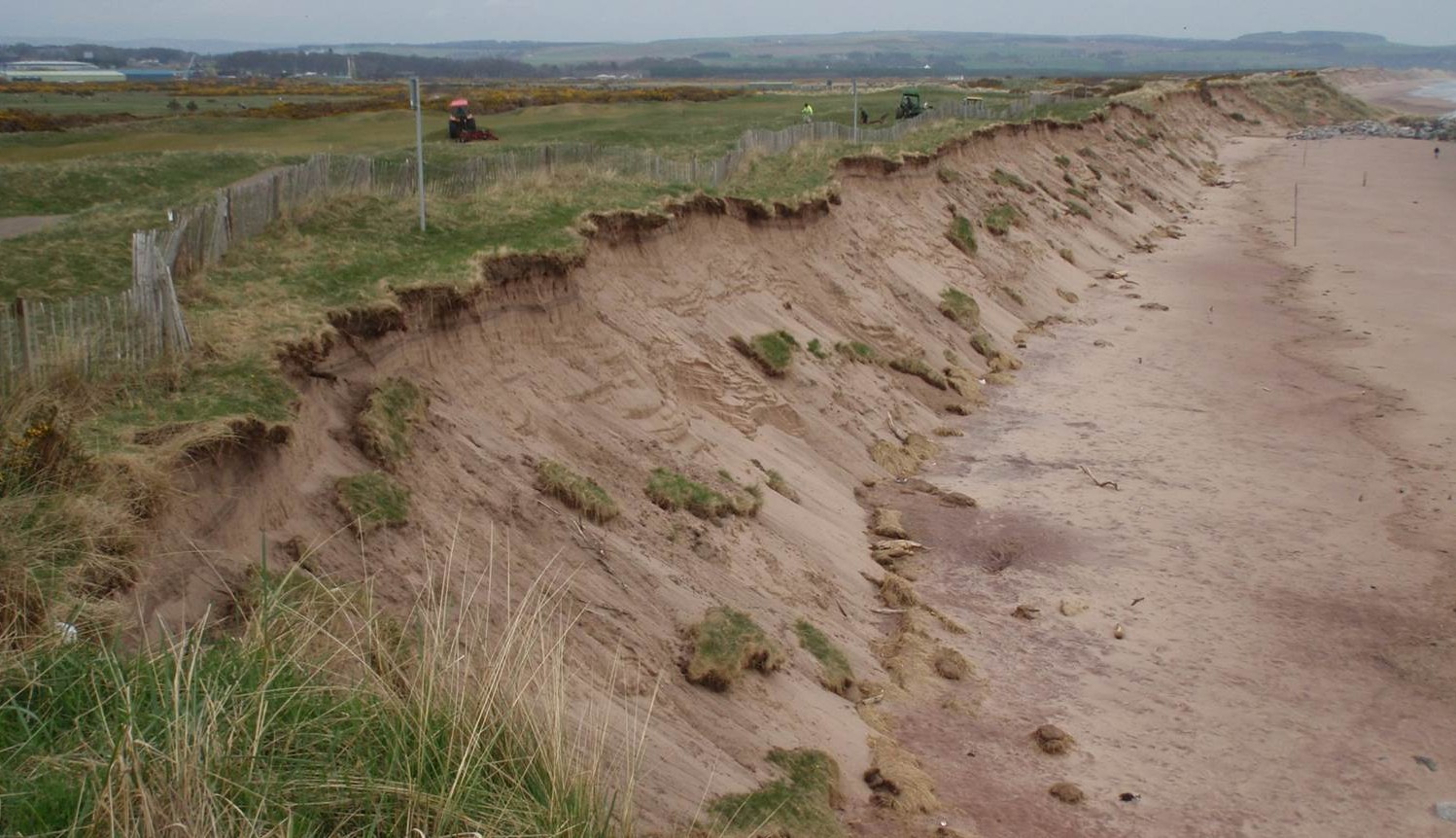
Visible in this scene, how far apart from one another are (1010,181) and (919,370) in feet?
55.8

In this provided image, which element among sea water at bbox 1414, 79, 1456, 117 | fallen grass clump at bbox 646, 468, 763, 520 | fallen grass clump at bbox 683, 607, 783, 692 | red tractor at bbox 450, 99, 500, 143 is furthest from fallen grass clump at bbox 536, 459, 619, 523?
sea water at bbox 1414, 79, 1456, 117

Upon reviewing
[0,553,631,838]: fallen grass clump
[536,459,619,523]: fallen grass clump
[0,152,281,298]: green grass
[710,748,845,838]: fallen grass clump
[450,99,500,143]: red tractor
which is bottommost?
[710,748,845,838]: fallen grass clump

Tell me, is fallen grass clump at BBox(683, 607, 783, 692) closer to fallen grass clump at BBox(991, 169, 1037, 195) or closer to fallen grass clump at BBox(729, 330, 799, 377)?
fallen grass clump at BBox(729, 330, 799, 377)

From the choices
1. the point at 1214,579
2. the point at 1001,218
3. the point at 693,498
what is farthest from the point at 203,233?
the point at 1001,218

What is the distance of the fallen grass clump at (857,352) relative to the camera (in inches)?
872

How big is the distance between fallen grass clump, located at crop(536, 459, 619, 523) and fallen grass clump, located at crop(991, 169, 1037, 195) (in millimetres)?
26854

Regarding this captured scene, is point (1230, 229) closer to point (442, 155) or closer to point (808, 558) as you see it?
point (442, 155)

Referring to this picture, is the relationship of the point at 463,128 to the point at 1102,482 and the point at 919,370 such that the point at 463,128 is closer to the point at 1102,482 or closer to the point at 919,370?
the point at 919,370

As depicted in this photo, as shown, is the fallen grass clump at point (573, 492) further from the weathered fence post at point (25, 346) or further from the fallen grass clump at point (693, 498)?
the weathered fence post at point (25, 346)

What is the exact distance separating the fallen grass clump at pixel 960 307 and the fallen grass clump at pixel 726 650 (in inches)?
614

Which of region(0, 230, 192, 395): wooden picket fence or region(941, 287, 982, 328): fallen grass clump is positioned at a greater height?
region(0, 230, 192, 395): wooden picket fence

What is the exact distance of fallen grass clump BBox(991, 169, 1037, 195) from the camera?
37.7 meters

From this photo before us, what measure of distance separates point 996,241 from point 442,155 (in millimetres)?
13830

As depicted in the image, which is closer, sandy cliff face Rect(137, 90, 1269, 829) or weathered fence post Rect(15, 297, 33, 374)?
weathered fence post Rect(15, 297, 33, 374)
